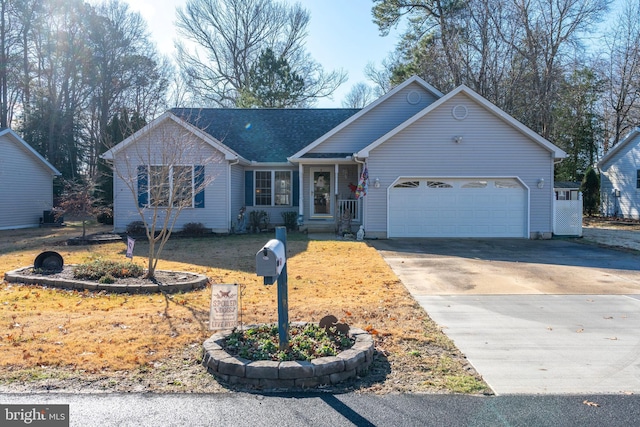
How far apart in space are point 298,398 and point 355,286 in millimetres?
4792

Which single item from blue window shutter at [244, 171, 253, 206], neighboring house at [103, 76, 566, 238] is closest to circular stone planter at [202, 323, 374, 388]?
neighboring house at [103, 76, 566, 238]

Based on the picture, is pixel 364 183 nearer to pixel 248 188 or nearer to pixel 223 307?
pixel 248 188

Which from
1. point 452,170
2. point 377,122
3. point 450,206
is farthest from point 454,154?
point 377,122

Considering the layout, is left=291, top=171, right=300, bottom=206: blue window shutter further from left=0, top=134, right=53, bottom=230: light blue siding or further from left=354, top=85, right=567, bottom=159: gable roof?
left=0, top=134, right=53, bottom=230: light blue siding

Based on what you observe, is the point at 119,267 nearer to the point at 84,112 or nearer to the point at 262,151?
the point at 262,151

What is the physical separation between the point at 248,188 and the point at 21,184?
11382 mm

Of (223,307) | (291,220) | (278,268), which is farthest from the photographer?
(291,220)

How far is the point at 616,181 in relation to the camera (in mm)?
28406

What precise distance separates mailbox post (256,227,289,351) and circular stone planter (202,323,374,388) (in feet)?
1.38

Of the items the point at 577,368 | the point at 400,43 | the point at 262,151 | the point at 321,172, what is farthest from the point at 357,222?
the point at 400,43

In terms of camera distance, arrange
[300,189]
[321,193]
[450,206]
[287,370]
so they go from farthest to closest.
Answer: [321,193] < [300,189] < [450,206] < [287,370]

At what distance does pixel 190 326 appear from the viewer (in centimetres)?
618

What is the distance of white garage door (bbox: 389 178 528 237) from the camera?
16.5 m

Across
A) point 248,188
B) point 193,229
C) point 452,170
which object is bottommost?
point 193,229
